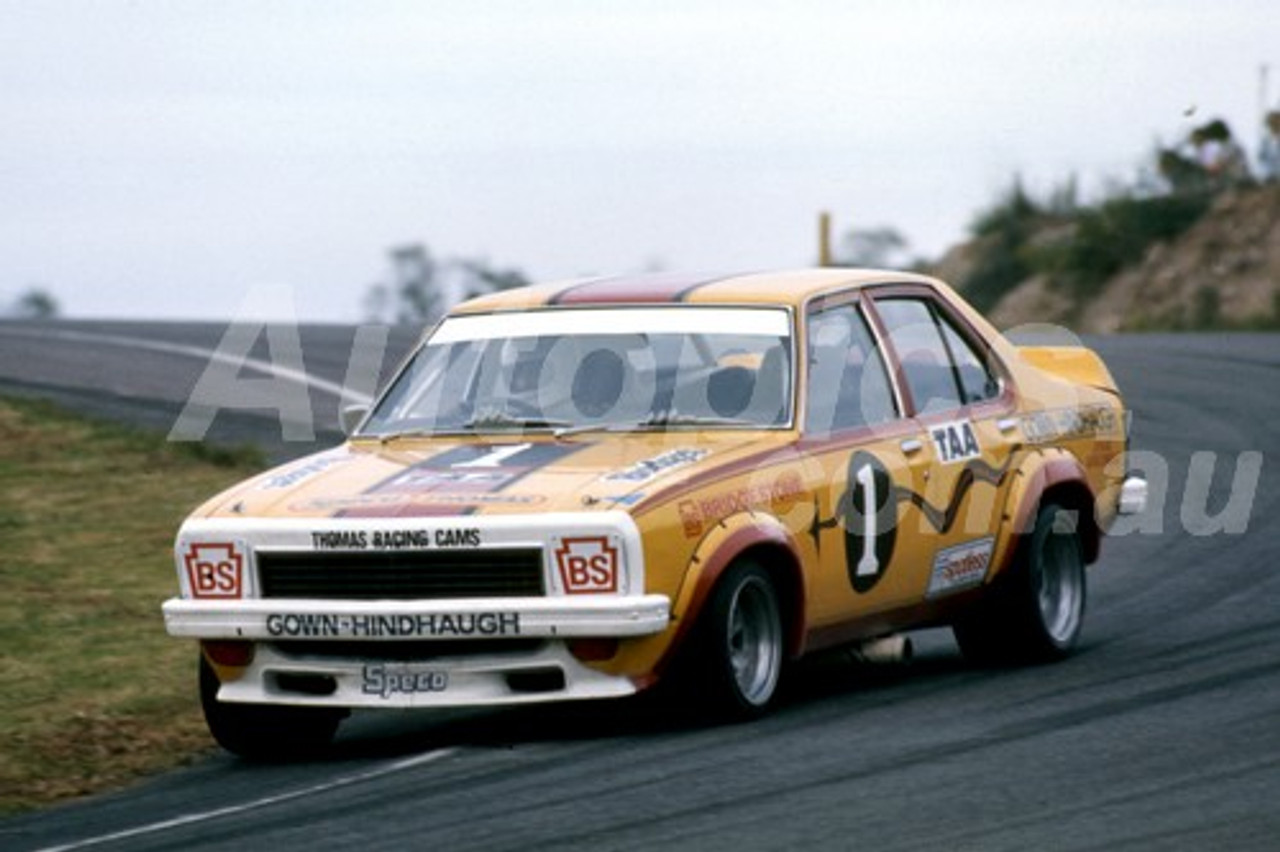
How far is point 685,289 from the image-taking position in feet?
37.7

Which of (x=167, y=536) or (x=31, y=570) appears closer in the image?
(x=31, y=570)

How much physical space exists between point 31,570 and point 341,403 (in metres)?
7.27

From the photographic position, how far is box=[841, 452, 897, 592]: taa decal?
35.6 ft

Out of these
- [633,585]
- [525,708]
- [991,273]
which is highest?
[633,585]

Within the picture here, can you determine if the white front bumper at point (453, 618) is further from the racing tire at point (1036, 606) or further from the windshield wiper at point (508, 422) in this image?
the racing tire at point (1036, 606)

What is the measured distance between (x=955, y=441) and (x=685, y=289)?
1189mm

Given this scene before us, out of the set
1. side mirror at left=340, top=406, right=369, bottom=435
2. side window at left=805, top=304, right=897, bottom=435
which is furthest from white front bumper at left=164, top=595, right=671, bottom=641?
side mirror at left=340, top=406, right=369, bottom=435

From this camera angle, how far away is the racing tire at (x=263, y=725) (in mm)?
10430

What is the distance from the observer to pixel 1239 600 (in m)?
13.5

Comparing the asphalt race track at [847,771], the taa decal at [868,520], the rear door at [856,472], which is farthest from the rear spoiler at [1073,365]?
the taa decal at [868,520]

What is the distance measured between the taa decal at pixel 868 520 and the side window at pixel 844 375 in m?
0.19

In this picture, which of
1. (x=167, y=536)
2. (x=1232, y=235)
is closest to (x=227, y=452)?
(x=167, y=536)

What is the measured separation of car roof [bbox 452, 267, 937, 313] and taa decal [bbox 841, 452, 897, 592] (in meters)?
0.72

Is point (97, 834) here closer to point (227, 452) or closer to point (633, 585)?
point (633, 585)
